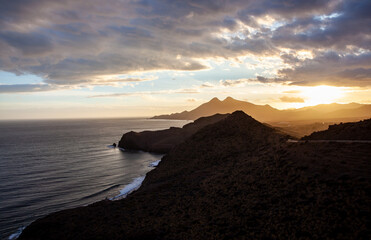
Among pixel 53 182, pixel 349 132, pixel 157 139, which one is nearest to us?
pixel 349 132

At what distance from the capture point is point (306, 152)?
2209 centimetres

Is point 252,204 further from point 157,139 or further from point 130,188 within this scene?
point 157,139

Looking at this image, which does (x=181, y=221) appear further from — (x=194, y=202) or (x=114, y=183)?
(x=114, y=183)

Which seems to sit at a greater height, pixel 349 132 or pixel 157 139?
pixel 349 132

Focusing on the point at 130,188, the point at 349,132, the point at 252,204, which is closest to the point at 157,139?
the point at 130,188

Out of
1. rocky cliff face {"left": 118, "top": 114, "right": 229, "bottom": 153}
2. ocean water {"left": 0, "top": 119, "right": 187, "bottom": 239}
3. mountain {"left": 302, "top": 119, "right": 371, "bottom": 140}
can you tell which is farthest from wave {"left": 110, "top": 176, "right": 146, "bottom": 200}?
rocky cliff face {"left": 118, "top": 114, "right": 229, "bottom": 153}

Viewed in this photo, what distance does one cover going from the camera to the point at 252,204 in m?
16.7

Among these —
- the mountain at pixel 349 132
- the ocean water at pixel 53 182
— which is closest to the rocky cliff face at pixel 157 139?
the ocean water at pixel 53 182

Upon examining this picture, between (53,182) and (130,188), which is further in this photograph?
(53,182)

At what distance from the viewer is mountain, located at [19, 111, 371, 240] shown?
13203 mm

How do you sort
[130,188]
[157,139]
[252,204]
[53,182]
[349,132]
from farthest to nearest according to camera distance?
[157,139]
[53,182]
[130,188]
[349,132]
[252,204]

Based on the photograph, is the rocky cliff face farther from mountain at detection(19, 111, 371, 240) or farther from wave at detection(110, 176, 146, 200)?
mountain at detection(19, 111, 371, 240)

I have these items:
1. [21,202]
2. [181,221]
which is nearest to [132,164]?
[21,202]

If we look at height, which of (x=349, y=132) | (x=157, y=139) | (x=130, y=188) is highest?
(x=349, y=132)
